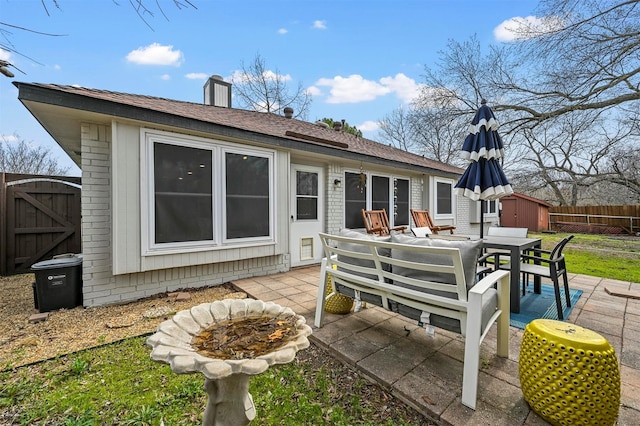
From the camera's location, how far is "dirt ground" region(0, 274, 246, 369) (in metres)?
2.40

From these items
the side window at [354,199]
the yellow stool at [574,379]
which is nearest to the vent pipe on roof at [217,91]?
the side window at [354,199]

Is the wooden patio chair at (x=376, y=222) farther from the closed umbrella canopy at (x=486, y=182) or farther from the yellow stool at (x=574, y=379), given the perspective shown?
the yellow stool at (x=574, y=379)

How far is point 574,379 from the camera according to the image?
54.7 inches

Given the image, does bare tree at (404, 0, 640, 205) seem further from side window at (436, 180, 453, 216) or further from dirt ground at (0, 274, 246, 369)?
dirt ground at (0, 274, 246, 369)

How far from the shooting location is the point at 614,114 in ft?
31.9

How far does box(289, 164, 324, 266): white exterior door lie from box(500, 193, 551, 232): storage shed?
1695 cm

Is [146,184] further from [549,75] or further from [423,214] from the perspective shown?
[549,75]

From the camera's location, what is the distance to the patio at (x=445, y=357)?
61.8 inches

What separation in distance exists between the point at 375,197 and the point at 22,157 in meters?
19.9

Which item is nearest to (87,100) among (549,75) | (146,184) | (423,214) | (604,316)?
(146,184)

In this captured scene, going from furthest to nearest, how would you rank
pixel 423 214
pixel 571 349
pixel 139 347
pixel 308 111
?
pixel 308 111 < pixel 423 214 < pixel 139 347 < pixel 571 349

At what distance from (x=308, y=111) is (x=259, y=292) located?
509 inches

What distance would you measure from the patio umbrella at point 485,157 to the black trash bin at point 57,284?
538 centimetres

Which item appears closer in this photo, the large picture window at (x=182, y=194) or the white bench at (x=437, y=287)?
the white bench at (x=437, y=287)
